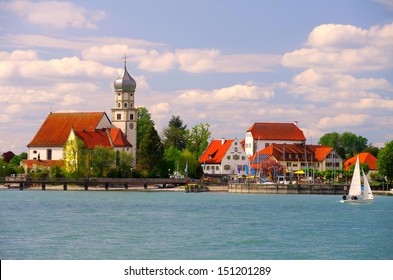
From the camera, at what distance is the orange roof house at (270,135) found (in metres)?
153

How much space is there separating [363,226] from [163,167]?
242ft

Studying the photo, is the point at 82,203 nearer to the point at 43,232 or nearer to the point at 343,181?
the point at 43,232

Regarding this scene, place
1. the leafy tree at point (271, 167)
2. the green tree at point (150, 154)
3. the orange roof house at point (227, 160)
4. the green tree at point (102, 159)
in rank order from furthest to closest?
1. the orange roof house at point (227, 160)
2. the leafy tree at point (271, 167)
3. the green tree at point (150, 154)
4. the green tree at point (102, 159)

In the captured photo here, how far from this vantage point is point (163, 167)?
130 m

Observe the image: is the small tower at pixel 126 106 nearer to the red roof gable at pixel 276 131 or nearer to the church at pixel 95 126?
the church at pixel 95 126

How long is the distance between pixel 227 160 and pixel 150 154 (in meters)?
20.4

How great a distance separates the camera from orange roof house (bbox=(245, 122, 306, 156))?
153 m

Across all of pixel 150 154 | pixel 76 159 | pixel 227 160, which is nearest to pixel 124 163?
pixel 150 154

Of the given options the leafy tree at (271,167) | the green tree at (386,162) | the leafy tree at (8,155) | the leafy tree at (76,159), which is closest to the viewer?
the green tree at (386,162)

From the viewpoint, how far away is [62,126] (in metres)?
140

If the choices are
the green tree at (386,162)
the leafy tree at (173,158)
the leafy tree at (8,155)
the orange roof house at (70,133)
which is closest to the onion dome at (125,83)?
the orange roof house at (70,133)

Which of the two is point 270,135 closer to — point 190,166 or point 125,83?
point 190,166

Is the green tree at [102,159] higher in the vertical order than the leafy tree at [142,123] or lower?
lower

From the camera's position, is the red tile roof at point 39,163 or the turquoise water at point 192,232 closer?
the turquoise water at point 192,232
